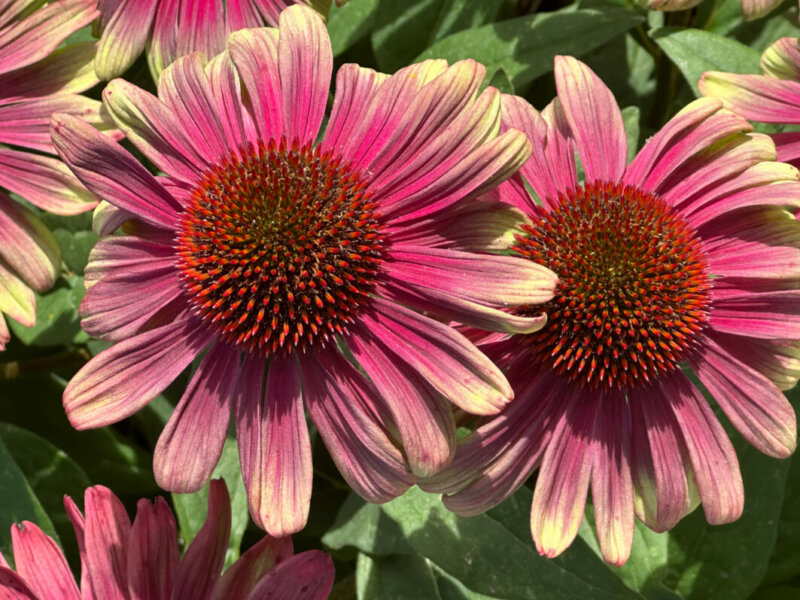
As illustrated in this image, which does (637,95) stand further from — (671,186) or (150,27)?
(150,27)

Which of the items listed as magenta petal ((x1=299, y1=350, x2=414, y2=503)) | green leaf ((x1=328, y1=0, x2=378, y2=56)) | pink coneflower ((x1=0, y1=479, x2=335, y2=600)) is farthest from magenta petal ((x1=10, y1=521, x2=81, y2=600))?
green leaf ((x1=328, y1=0, x2=378, y2=56))

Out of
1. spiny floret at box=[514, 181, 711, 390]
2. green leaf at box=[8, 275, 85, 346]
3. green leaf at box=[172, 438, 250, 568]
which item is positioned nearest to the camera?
spiny floret at box=[514, 181, 711, 390]

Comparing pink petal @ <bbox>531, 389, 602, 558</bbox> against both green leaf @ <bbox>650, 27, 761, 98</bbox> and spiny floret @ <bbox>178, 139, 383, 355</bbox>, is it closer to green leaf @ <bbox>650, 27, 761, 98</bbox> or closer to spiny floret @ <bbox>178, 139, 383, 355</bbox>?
spiny floret @ <bbox>178, 139, 383, 355</bbox>

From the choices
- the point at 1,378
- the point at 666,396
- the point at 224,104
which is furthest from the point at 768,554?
the point at 1,378

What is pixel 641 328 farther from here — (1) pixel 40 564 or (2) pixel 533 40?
(1) pixel 40 564

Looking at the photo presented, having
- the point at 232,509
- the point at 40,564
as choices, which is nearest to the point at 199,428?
the point at 40,564

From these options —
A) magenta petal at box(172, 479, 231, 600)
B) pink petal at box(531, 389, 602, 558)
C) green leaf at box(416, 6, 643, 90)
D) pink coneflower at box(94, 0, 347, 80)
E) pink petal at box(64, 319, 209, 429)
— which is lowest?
pink petal at box(531, 389, 602, 558)
